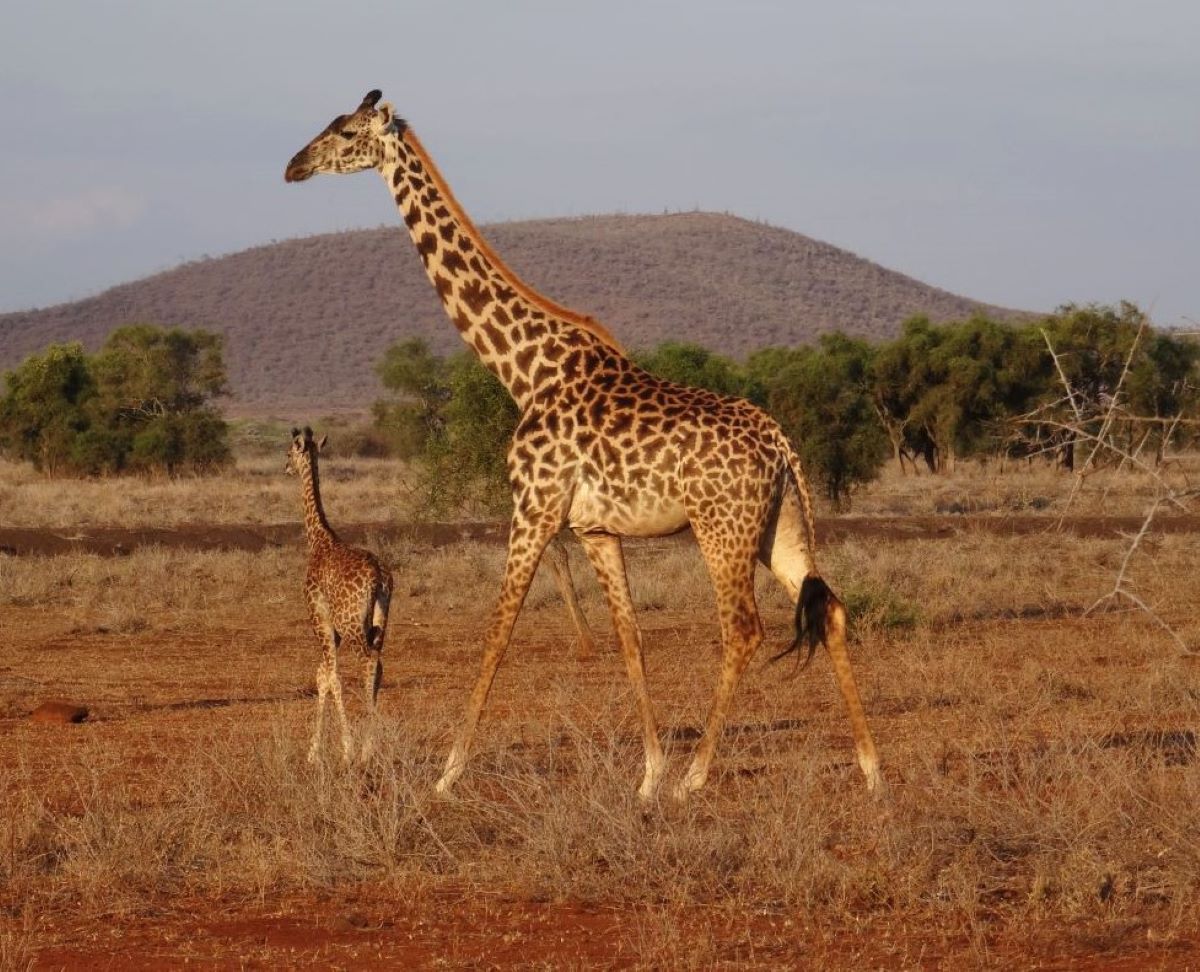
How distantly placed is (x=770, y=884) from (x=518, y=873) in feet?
3.27

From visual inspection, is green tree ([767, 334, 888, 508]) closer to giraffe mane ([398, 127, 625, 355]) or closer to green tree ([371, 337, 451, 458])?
green tree ([371, 337, 451, 458])

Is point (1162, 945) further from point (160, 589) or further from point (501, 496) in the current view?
point (160, 589)

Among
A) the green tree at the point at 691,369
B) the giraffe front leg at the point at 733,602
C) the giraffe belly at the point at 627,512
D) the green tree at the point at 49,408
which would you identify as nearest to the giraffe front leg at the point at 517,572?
the giraffe belly at the point at 627,512

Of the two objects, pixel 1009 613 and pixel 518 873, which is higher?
pixel 518 873

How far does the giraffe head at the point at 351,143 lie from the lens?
10062mm

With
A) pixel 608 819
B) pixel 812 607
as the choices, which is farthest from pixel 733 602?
pixel 608 819

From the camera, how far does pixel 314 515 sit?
449 inches

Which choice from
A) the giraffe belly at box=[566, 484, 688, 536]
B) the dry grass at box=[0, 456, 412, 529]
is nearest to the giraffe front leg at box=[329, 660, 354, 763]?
the giraffe belly at box=[566, 484, 688, 536]

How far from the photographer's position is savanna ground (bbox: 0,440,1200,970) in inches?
249

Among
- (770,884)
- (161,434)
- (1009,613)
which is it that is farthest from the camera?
(161,434)

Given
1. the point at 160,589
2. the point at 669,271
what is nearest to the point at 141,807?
the point at 160,589

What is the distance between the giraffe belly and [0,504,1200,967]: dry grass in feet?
3.59

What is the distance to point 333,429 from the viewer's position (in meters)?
71.1

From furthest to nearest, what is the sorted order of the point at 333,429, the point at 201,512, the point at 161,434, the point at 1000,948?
the point at 333,429
the point at 161,434
the point at 201,512
the point at 1000,948
